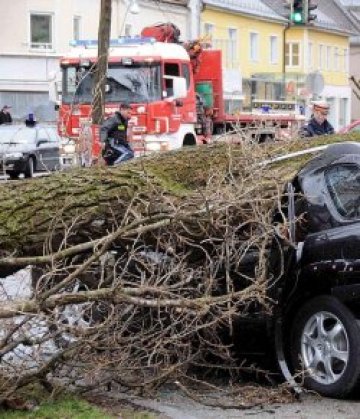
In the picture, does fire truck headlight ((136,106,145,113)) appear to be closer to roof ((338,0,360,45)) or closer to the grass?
the grass

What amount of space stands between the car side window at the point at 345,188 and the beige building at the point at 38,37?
31537 millimetres

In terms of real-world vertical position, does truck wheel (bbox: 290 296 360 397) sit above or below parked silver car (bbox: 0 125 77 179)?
above

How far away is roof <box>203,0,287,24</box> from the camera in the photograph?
50.7 meters

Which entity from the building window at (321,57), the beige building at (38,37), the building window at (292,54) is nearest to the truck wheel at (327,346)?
the beige building at (38,37)

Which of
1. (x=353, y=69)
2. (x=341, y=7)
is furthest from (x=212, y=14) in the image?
(x=353, y=69)

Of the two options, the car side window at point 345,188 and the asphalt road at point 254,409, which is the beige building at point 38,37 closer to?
the car side window at point 345,188

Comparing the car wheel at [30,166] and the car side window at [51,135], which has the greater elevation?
the car side window at [51,135]

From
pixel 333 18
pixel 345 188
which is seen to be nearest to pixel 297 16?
pixel 345 188

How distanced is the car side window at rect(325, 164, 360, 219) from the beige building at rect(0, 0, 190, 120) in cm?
3154

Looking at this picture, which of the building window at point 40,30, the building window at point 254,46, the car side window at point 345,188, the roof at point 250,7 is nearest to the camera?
the car side window at point 345,188

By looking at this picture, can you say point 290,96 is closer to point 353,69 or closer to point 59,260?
point 59,260

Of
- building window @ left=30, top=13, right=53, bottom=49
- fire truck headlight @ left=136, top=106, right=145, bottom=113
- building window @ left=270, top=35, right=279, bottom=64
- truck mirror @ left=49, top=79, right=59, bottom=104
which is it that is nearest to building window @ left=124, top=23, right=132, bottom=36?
building window @ left=30, top=13, right=53, bottom=49

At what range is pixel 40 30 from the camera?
130 ft

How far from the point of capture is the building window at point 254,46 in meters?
55.1
